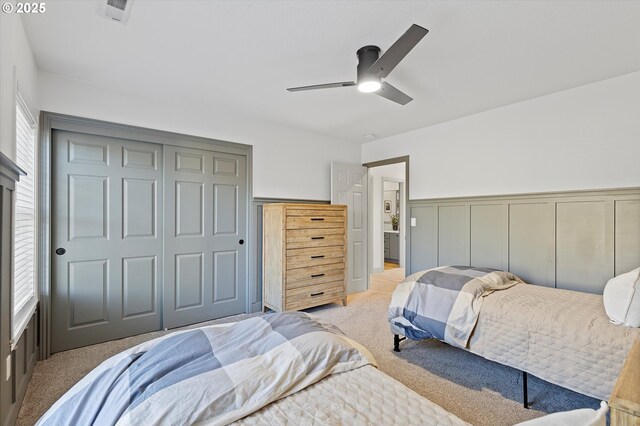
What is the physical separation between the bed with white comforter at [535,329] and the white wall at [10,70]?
9.70 ft

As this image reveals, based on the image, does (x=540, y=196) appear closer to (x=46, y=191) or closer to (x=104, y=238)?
(x=104, y=238)

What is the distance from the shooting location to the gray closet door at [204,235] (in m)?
3.24

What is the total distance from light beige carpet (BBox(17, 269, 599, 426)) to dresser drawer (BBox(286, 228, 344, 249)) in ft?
3.57

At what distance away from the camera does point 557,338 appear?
186 cm

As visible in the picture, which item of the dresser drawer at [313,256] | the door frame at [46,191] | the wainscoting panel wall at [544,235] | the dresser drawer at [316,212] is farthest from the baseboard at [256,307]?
the wainscoting panel wall at [544,235]

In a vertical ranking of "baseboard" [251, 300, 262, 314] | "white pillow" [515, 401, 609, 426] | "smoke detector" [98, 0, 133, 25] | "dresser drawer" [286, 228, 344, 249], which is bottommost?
"baseboard" [251, 300, 262, 314]

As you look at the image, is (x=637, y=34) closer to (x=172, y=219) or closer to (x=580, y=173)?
(x=580, y=173)

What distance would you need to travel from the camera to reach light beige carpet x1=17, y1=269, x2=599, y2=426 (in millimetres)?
1934

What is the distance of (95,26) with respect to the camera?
77.5 inches

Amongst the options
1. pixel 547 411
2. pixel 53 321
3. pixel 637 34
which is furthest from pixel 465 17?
pixel 53 321

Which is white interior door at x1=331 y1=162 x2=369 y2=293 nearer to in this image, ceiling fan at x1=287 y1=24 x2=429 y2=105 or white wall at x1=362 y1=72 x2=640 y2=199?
white wall at x1=362 y1=72 x2=640 y2=199

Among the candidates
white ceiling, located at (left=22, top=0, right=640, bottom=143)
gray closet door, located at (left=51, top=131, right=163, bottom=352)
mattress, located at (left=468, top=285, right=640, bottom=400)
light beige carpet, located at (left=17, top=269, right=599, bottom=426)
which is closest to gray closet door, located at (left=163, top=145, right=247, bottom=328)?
gray closet door, located at (left=51, top=131, right=163, bottom=352)

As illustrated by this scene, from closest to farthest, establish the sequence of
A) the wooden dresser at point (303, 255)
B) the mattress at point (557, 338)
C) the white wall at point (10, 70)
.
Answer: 1. the white wall at point (10, 70)
2. the mattress at point (557, 338)
3. the wooden dresser at point (303, 255)

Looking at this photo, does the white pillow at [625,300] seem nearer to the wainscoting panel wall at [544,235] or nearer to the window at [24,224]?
the wainscoting panel wall at [544,235]
